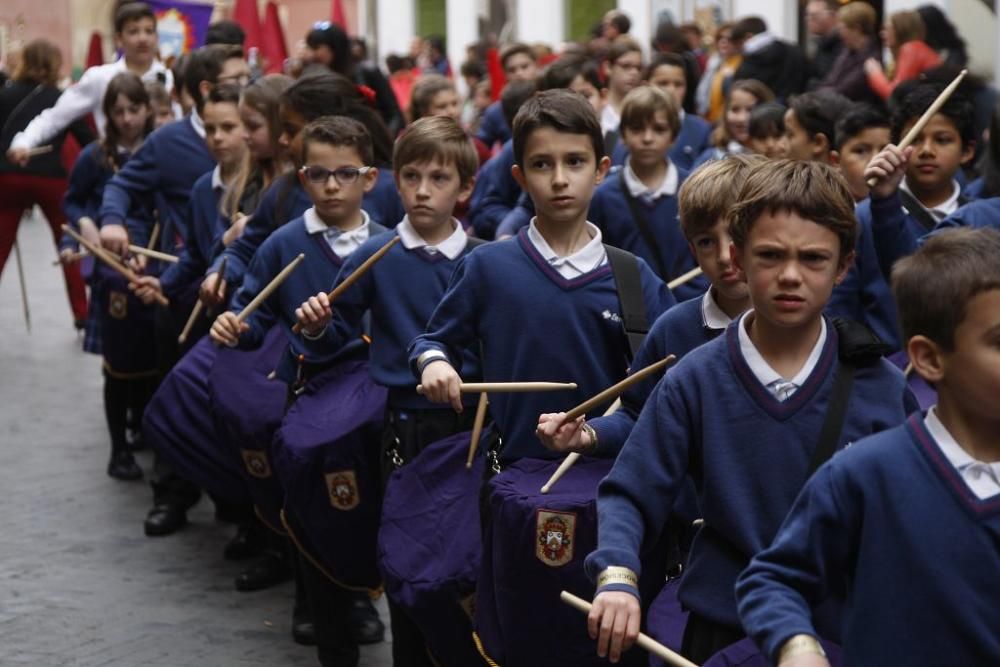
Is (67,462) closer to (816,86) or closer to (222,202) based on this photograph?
(222,202)

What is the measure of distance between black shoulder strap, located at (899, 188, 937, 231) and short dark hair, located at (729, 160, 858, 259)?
8.95 feet

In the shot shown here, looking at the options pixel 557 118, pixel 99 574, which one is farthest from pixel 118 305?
pixel 557 118

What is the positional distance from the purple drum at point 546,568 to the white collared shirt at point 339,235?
206 centimetres

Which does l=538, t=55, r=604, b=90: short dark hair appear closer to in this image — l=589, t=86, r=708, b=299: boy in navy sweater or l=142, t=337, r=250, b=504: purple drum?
l=589, t=86, r=708, b=299: boy in navy sweater

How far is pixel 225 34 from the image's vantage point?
12.6 meters

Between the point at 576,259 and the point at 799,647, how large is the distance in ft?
7.58

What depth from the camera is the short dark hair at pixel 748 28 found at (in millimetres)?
15102

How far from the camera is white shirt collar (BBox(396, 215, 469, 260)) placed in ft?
21.0

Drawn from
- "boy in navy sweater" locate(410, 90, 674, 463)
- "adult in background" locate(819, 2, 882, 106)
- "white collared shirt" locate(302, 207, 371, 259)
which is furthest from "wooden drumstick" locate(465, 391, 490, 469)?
"adult in background" locate(819, 2, 882, 106)

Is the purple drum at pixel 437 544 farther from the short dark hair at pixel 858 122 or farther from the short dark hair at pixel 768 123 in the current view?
the short dark hair at pixel 768 123

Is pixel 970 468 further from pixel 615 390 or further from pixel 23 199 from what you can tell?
pixel 23 199

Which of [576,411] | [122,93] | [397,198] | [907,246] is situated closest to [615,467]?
[576,411]

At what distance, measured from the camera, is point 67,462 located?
10.8m

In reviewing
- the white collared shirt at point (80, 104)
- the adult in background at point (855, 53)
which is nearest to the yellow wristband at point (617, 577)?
the adult in background at point (855, 53)
